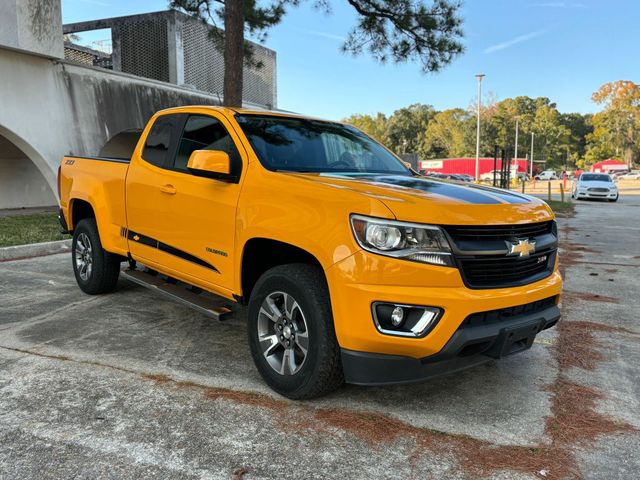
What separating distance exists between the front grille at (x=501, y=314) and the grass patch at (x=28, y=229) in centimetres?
786

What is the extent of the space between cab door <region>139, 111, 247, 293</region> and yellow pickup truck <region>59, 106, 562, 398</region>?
0.05ft

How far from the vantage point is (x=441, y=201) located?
2.89 metres

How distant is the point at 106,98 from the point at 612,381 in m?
13.4

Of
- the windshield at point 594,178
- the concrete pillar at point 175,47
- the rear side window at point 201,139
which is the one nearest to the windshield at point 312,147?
the rear side window at point 201,139

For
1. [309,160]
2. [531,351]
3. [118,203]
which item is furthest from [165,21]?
[531,351]

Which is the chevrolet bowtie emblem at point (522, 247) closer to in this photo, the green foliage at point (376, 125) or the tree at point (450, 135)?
the tree at point (450, 135)

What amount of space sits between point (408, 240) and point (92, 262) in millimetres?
3927

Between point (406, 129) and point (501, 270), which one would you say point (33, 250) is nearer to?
point (501, 270)

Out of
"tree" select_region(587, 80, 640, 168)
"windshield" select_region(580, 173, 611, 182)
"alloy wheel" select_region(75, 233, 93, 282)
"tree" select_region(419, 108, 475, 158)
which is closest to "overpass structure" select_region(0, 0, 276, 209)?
"alloy wheel" select_region(75, 233, 93, 282)

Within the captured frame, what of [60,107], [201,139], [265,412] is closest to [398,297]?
[265,412]

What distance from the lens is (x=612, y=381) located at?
3.66 meters

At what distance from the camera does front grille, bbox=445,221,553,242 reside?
280cm

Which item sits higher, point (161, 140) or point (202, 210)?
point (161, 140)

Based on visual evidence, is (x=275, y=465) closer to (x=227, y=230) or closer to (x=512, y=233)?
(x=227, y=230)
